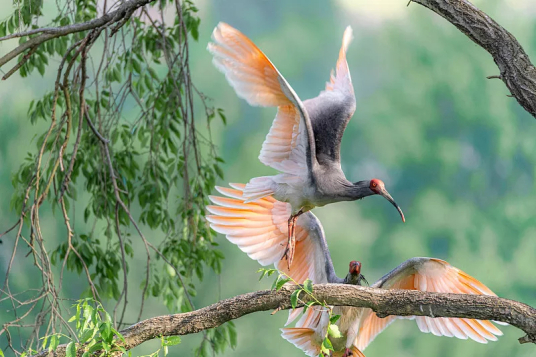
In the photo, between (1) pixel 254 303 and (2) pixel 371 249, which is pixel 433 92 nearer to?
(2) pixel 371 249

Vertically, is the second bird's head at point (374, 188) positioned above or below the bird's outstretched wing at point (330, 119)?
below

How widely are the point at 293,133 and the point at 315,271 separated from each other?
0.69m

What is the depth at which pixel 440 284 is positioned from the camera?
2.57 metres

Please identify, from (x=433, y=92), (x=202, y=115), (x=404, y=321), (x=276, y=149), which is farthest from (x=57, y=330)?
(x=433, y=92)

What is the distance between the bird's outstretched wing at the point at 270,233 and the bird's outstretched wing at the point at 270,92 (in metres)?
0.38

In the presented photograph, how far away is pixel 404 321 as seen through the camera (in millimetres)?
4250

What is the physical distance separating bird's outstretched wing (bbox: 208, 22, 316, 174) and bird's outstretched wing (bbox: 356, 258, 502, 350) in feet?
1.79

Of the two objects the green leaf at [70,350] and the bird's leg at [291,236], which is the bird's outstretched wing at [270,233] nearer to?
the bird's leg at [291,236]

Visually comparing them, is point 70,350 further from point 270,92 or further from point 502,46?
point 502,46

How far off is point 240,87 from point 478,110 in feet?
7.69

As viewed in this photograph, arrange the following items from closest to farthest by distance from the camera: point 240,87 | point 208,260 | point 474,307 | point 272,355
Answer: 1. point 474,307
2. point 240,87
3. point 208,260
4. point 272,355

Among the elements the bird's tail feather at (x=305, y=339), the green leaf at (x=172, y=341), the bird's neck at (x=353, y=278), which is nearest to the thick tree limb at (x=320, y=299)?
the green leaf at (x=172, y=341)

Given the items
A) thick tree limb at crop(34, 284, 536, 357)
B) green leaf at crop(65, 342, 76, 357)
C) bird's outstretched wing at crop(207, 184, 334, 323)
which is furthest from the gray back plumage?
green leaf at crop(65, 342, 76, 357)

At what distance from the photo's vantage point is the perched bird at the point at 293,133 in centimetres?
218
